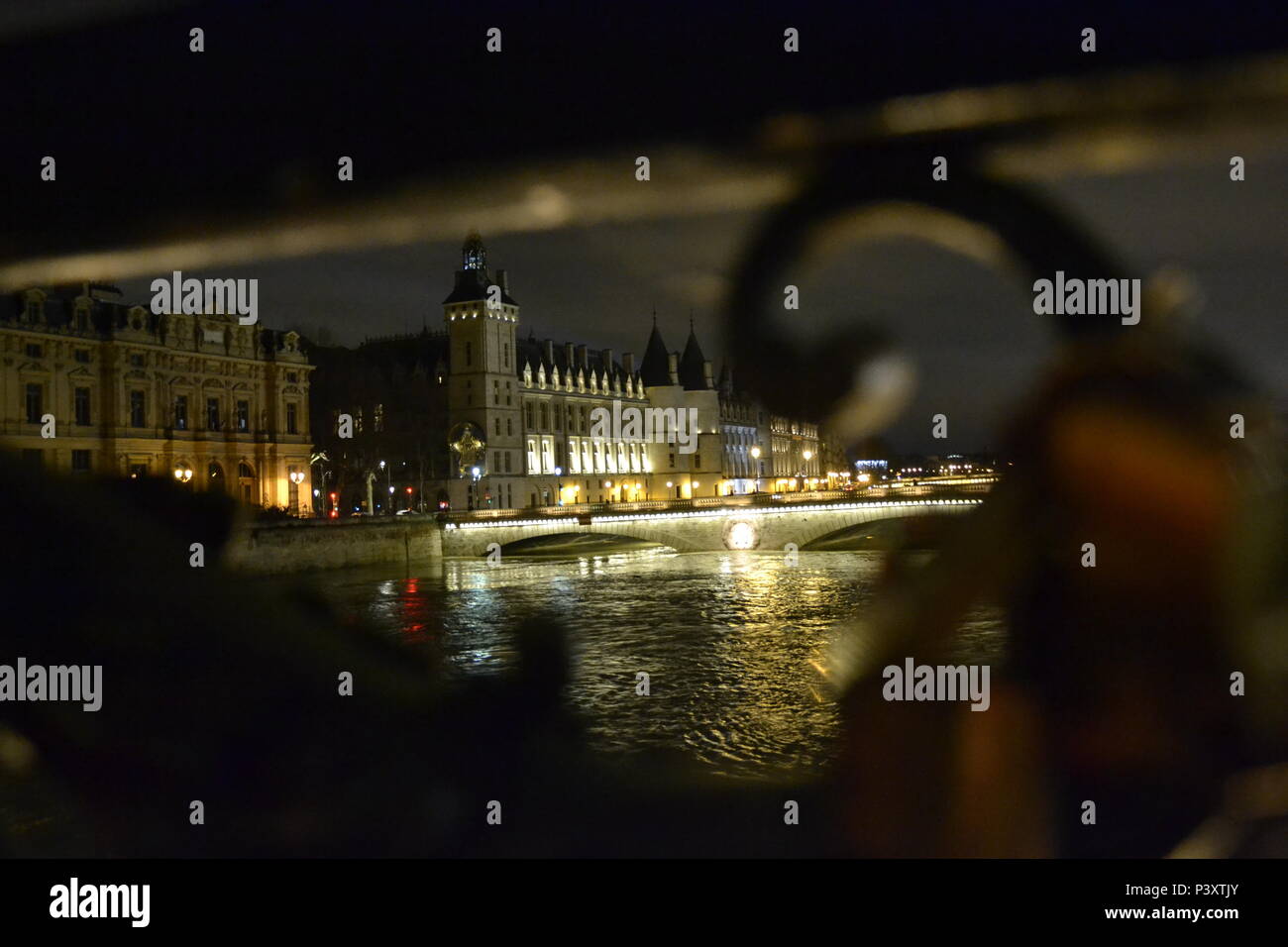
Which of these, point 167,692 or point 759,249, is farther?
point 167,692

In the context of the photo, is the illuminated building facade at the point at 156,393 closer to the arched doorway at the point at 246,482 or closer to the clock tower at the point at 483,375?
the arched doorway at the point at 246,482

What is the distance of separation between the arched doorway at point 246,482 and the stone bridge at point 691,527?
747 cm

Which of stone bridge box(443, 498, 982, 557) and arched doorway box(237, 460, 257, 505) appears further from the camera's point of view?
arched doorway box(237, 460, 257, 505)

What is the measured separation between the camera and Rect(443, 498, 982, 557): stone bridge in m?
38.6

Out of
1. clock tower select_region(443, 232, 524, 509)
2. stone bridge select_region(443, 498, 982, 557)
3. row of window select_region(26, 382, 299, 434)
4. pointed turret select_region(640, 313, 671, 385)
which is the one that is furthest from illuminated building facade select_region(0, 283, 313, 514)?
pointed turret select_region(640, 313, 671, 385)

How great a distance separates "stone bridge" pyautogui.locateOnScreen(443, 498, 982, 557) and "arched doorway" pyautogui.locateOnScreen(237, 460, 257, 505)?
7472mm

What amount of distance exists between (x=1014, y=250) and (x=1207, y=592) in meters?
3.18

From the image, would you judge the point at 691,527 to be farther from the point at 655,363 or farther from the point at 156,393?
the point at 655,363

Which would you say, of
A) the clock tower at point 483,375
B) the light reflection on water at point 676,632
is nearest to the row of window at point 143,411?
the light reflection on water at point 676,632

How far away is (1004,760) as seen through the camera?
10.4 meters

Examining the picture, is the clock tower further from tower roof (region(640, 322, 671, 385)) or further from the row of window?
tower roof (region(640, 322, 671, 385))
